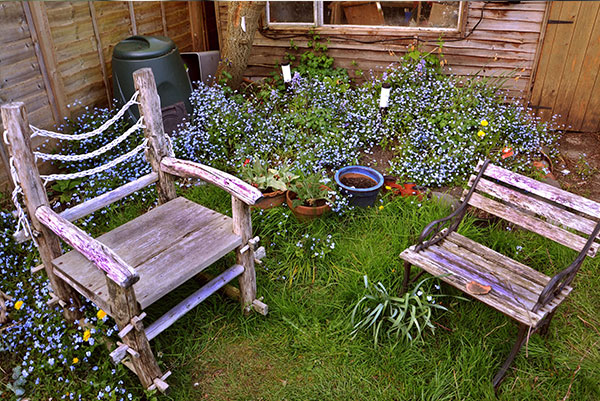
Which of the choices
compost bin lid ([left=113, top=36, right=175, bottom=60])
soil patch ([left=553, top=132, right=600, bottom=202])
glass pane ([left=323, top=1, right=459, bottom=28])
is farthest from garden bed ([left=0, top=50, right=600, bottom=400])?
glass pane ([left=323, top=1, right=459, bottom=28])

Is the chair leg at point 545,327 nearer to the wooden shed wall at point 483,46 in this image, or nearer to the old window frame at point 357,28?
the wooden shed wall at point 483,46

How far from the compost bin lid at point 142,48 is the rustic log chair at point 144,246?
6.74 feet

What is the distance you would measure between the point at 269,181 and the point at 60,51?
8.45ft

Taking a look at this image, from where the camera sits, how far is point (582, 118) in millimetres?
5234

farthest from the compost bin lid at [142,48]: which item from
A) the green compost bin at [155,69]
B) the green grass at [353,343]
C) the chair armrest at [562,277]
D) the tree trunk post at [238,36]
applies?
the chair armrest at [562,277]

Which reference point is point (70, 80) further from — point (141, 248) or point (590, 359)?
point (590, 359)

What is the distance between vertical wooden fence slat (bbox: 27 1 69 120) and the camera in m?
4.07

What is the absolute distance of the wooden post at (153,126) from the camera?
2.73m

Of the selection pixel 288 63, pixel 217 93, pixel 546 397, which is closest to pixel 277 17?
pixel 288 63

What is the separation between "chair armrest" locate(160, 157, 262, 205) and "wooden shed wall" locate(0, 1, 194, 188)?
6.78 feet

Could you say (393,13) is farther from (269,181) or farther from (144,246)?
(144,246)

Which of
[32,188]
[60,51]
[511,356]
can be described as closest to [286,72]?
[60,51]

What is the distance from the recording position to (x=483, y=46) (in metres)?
5.26

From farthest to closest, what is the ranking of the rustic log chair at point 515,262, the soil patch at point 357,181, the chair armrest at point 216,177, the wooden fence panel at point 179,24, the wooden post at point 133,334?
the wooden fence panel at point 179,24 < the soil patch at point 357,181 < the chair armrest at point 216,177 < the rustic log chair at point 515,262 < the wooden post at point 133,334
